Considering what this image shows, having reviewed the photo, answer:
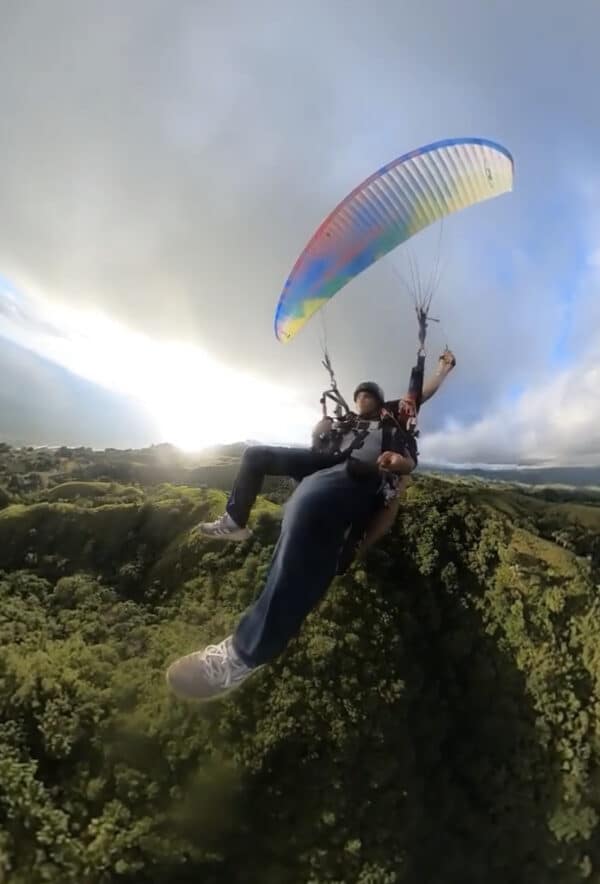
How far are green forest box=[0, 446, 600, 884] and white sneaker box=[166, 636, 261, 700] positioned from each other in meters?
6.92

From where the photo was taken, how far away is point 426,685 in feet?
44.8

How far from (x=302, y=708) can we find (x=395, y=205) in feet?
33.7

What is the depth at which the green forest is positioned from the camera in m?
10.0

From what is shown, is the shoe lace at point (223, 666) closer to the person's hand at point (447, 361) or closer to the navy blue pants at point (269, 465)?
the navy blue pants at point (269, 465)

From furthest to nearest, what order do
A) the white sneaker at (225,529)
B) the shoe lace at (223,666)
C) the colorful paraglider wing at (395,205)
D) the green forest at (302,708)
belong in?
the green forest at (302,708) → the colorful paraglider wing at (395,205) → the white sneaker at (225,529) → the shoe lace at (223,666)

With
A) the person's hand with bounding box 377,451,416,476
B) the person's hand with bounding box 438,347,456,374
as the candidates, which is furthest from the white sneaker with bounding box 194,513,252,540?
the person's hand with bounding box 438,347,456,374

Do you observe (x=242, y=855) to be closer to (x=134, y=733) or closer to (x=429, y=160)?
(x=134, y=733)

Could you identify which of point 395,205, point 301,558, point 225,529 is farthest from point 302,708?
point 395,205

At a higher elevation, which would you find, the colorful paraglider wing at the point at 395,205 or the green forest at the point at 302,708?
the colorful paraglider wing at the point at 395,205

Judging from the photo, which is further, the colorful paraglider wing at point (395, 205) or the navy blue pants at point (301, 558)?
the colorful paraglider wing at point (395, 205)

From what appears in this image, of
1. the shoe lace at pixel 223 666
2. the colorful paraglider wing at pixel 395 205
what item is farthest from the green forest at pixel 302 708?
the colorful paraglider wing at pixel 395 205

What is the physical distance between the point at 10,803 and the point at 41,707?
5.04ft

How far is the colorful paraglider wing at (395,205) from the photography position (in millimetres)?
4941

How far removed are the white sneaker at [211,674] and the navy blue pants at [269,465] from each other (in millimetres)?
1124
